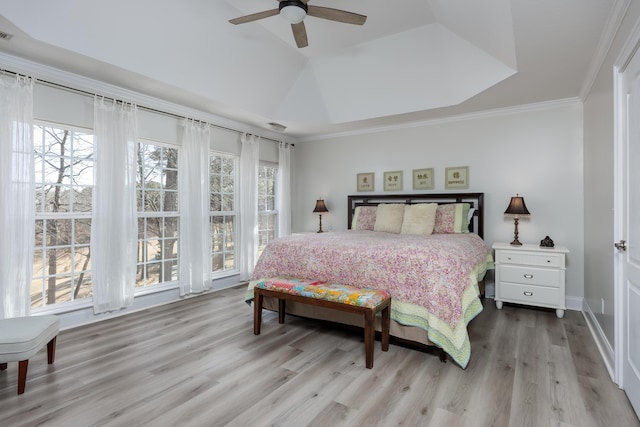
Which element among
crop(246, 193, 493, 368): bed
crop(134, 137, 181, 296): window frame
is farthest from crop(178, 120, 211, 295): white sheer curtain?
crop(246, 193, 493, 368): bed

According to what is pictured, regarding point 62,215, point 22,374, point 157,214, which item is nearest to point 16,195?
point 62,215

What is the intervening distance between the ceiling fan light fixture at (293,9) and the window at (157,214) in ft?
8.43

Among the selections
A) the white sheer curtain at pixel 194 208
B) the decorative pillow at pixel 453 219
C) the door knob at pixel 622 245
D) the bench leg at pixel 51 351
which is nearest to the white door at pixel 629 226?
the door knob at pixel 622 245

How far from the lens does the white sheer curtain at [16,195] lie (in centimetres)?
282

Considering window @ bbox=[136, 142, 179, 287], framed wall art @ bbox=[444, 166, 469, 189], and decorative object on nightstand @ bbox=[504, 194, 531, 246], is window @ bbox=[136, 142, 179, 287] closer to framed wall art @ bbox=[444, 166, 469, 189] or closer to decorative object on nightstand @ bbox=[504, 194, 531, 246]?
framed wall art @ bbox=[444, 166, 469, 189]

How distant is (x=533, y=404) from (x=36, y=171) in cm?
448

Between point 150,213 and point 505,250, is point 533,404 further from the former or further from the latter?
→ point 150,213

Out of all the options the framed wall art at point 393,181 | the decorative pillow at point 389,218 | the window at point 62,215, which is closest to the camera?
the window at point 62,215

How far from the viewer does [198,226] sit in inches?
173

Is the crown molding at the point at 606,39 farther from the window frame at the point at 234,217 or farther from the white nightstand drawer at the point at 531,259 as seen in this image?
the window frame at the point at 234,217

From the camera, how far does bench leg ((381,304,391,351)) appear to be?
2.70m

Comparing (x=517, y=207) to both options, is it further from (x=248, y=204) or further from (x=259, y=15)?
(x=248, y=204)

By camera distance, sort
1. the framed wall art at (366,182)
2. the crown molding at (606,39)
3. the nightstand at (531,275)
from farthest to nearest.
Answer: the framed wall art at (366,182) < the nightstand at (531,275) < the crown molding at (606,39)

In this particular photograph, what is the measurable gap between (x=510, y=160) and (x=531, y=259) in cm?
137
